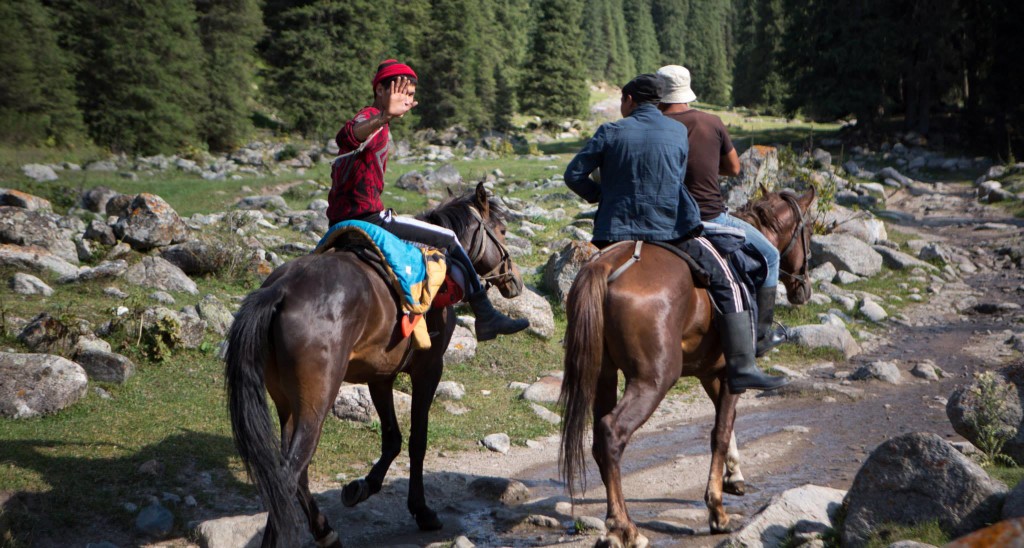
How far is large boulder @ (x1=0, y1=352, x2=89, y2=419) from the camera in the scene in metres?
6.95

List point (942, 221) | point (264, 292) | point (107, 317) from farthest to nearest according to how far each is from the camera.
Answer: point (942, 221), point (107, 317), point (264, 292)

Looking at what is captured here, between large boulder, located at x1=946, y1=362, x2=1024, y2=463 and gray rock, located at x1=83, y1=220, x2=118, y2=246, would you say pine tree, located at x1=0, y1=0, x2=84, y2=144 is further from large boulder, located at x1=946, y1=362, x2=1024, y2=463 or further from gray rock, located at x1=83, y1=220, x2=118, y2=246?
large boulder, located at x1=946, y1=362, x2=1024, y2=463

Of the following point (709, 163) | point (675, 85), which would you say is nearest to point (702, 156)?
point (709, 163)

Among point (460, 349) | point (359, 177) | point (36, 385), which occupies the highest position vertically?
point (359, 177)

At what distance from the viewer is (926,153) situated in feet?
105

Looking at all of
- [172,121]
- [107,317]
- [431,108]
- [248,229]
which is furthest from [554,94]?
[107,317]

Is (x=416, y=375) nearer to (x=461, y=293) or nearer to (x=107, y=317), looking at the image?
(x=461, y=293)

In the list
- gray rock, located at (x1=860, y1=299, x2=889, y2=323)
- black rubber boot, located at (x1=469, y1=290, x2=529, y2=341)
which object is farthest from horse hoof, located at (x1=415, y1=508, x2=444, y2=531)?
gray rock, located at (x1=860, y1=299, x2=889, y2=323)

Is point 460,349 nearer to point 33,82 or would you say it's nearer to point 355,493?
point 355,493

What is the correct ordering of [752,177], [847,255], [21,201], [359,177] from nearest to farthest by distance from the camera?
[359,177] < [21,201] < [847,255] < [752,177]

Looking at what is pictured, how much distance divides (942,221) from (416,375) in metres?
19.1

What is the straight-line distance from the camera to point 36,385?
7.06m

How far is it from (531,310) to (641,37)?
349ft

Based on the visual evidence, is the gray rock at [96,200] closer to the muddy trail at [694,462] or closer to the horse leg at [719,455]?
the muddy trail at [694,462]
